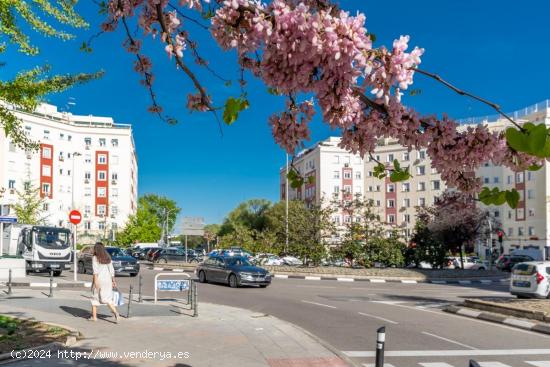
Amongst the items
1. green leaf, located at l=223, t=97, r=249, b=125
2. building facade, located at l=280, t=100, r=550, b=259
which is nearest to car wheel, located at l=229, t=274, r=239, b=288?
green leaf, located at l=223, t=97, r=249, b=125

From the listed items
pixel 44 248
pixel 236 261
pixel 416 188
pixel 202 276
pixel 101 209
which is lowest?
pixel 202 276

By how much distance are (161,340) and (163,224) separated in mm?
115410

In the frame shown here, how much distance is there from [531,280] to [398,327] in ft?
29.2

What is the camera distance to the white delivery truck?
99.1 ft

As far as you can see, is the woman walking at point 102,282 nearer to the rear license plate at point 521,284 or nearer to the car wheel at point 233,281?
the car wheel at point 233,281

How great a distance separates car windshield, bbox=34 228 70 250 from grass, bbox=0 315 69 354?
19.6 m

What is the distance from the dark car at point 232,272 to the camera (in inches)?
961

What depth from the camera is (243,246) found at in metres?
41.4

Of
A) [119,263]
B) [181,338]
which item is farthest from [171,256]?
[181,338]

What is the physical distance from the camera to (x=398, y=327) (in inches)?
535

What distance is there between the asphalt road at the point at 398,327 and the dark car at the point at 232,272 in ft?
2.83

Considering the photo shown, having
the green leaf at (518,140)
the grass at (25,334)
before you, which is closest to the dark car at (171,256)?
the grass at (25,334)

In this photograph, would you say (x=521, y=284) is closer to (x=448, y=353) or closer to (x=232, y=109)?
(x=448, y=353)

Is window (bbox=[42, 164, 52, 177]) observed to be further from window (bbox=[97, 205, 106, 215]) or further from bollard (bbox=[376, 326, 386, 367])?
bollard (bbox=[376, 326, 386, 367])
